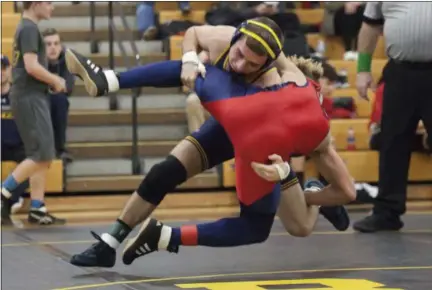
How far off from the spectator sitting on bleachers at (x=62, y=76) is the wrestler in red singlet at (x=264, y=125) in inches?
136

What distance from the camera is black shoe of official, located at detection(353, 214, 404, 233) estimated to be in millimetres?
6559

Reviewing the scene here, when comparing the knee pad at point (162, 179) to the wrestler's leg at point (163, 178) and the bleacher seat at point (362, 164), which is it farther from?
the bleacher seat at point (362, 164)

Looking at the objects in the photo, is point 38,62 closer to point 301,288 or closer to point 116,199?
point 116,199

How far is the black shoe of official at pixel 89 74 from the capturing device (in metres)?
4.86

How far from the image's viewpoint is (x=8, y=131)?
26.4ft

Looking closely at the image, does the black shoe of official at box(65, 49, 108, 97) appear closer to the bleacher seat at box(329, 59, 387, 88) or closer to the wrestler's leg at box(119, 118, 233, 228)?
the wrestler's leg at box(119, 118, 233, 228)

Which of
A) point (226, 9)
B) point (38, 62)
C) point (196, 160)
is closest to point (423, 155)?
point (226, 9)

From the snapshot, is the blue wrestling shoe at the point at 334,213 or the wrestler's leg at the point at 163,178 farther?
the blue wrestling shoe at the point at 334,213

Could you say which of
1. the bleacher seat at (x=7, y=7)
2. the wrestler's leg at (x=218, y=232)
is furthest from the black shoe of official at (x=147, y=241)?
the bleacher seat at (x=7, y=7)

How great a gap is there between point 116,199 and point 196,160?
3247 mm

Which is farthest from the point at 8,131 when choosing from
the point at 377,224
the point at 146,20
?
the point at 377,224

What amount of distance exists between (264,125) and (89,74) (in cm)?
76

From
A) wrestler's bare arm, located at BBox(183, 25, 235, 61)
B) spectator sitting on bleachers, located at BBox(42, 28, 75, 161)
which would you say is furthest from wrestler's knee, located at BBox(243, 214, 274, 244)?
spectator sitting on bleachers, located at BBox(42, 28, 75, 161)

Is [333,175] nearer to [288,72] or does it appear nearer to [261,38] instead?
[288,72]
